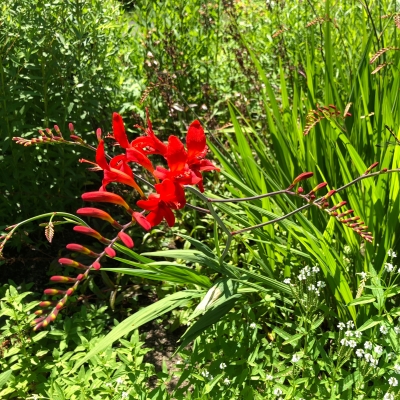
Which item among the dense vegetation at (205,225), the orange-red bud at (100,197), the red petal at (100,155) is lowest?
the dense vegetation at (205,225)

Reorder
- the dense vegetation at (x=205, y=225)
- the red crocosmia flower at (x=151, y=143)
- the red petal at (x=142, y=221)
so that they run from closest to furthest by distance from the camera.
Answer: the red petal at (x=142, y=221), the red crocosmia flower at (x=151, y=143), the dense vegetation at (x=205, y=225)

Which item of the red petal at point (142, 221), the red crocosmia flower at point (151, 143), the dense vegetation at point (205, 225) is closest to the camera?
the red petal at point (142, 221)

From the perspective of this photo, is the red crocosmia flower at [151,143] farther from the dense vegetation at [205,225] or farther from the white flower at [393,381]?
the white flower at [393,381]

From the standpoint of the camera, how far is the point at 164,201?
139 centimetres

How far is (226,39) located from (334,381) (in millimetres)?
3038

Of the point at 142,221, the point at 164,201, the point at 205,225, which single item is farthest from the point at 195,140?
the point at 205,225

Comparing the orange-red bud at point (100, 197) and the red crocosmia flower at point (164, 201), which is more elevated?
the orange-red bud at point (100, 197)

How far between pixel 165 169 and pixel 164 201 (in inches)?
3.9

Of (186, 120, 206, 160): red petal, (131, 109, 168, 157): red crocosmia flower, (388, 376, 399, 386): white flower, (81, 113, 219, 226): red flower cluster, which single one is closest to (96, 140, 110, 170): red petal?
(81, 113, 219, 226): red flower cluster

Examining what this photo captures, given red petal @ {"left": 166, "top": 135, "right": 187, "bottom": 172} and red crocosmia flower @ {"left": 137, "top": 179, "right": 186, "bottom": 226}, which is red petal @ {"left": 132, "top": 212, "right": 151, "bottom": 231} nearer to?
red crocosmia flower @ {"left": 137, "top": 179, "right": 186, "bottom": 226}

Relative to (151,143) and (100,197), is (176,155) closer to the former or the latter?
(151,143)

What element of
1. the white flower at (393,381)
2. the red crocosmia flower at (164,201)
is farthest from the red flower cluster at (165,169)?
the white flower at (393,381)

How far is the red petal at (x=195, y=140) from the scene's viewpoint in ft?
4.76

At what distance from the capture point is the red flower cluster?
1.38 meters
